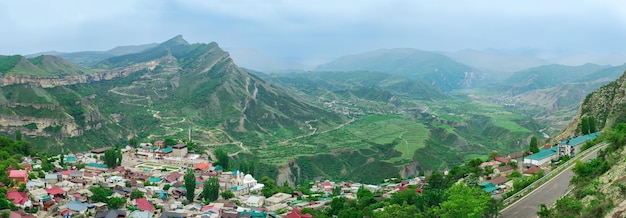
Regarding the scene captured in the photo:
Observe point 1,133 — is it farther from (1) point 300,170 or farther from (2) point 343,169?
(2) point 343,169

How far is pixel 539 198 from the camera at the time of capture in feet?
128

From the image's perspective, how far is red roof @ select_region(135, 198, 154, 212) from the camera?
182 feet

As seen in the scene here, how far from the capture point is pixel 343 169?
127188 millimetres

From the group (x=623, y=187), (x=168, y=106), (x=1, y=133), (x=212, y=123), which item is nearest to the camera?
(x=623, y=187)

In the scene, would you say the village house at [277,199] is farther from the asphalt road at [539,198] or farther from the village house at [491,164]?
the asphalt road at [539,198]

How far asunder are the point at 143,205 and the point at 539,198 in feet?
130

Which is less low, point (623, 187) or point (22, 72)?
point (22, 72)

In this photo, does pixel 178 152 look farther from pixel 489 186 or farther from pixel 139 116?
pixel 139 116

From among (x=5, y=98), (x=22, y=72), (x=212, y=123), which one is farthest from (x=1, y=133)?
(x=212, y=123)

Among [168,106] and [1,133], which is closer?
[1,133]

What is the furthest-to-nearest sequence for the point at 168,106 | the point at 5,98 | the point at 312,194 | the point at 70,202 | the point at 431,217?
the point at 168,106, the point at 5,98, the point at 312,194, the point at 70,202, the point at 431,217

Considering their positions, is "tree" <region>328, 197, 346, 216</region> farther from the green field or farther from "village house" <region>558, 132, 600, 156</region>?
the green field

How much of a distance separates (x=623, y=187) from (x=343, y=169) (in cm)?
9841

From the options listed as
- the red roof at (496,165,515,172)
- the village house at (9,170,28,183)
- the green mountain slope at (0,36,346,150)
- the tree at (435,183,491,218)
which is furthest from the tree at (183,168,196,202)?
the green mountain slope at (0,36,346,150)
